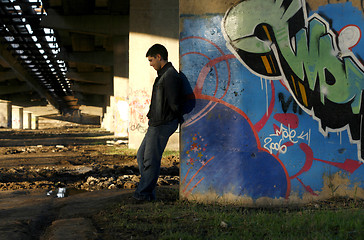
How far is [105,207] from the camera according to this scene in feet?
19.0

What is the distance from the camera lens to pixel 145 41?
17531 mm

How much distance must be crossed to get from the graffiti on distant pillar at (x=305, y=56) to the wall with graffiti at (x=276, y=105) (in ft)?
0.04

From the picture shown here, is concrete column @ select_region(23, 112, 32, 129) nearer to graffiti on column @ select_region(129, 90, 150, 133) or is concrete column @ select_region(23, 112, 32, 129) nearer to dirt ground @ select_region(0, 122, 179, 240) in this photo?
graffiti on column @ select_region(129, 90, 150, 133)

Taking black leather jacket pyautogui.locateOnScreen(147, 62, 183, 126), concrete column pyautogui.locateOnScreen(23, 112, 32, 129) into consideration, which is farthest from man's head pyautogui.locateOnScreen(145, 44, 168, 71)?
concrete column pyautogui.locateOnScreen(23, 112, 32, 129)

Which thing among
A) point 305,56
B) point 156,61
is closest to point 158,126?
point 156,61

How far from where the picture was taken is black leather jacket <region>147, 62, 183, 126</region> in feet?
19.0

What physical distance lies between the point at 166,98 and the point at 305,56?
1.84 m

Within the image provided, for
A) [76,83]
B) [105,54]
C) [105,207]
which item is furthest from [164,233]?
[76,83]

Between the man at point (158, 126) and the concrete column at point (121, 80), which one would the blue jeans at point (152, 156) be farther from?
the concrete column at point (121, 80)

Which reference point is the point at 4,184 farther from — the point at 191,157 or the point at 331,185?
the point at 331,185

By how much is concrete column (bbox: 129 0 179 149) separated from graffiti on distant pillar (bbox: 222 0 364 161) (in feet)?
35.6

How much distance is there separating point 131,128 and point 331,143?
13.3 m

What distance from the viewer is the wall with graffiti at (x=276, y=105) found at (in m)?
5.84

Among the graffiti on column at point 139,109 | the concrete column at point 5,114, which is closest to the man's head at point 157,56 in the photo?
the graffiti on column at point 139,109
